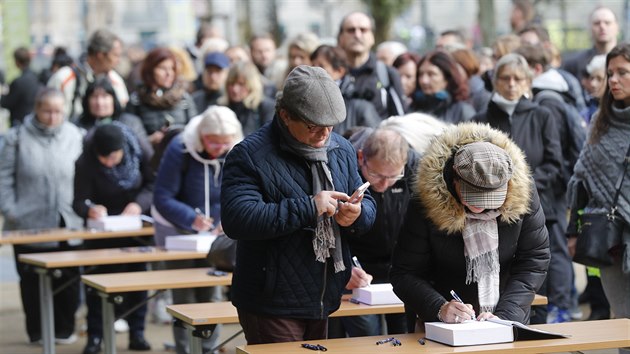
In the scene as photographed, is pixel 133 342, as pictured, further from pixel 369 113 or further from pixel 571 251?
pixel 571 251

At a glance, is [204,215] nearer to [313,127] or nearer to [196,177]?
[196,177]

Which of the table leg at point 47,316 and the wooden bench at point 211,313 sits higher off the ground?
the wooden bench at point 211,313

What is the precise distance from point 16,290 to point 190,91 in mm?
2780

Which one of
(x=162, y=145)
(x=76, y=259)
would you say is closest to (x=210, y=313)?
(x=76, y=259)

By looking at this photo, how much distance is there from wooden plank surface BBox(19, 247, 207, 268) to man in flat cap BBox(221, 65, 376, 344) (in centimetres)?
281

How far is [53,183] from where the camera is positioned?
1071cm

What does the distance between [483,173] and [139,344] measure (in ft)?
17.1

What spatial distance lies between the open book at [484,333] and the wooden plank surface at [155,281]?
2347mm

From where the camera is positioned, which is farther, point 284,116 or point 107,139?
point 107,139

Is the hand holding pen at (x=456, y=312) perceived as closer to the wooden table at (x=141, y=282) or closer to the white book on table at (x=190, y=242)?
the wooden table at (x=141, y=282)

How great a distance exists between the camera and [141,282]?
7.67 meters

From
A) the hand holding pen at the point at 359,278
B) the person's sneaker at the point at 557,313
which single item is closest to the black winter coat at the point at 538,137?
the person's sneaker at the point at 557,313

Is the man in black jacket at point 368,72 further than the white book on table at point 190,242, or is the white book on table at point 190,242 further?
the man in black jacket at point 368,72

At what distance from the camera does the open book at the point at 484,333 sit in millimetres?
5430
